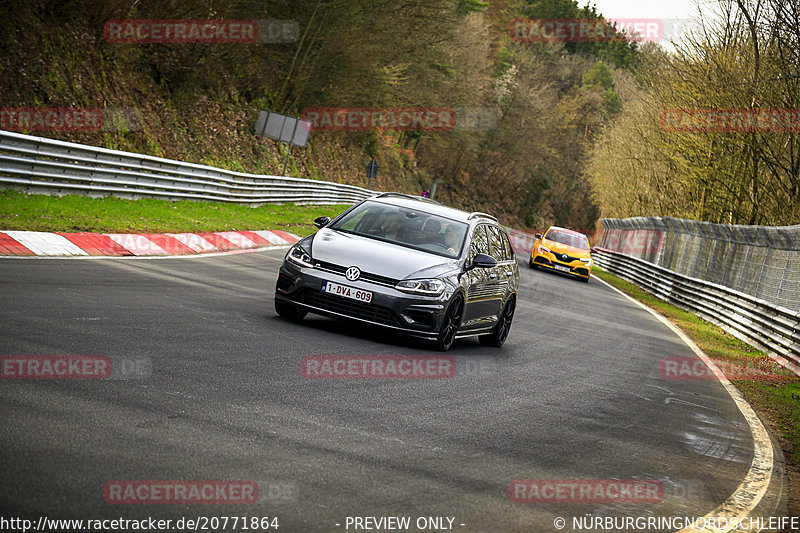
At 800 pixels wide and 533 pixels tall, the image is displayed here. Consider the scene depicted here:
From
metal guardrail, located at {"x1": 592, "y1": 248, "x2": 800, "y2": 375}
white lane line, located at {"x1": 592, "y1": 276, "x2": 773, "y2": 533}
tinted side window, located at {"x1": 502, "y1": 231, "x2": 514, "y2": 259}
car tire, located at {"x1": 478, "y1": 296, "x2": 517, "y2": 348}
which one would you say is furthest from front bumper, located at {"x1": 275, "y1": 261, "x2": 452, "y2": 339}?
metal guardrail, located at {"x1": 592, "y1": 248, "x2": 800, "y2": 375}

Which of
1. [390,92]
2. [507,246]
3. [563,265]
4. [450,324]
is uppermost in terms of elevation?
[390,92]

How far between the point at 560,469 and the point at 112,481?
3.18 m

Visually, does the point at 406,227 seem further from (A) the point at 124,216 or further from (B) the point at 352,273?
(A) the point at 124,216

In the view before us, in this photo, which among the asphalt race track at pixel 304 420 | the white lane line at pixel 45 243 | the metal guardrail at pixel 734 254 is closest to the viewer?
the asphalt race track at pixel 304 420

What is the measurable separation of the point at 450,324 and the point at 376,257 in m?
1.22

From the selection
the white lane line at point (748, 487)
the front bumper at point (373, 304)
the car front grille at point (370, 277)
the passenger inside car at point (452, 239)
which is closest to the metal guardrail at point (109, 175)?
the front bumper at point (373, 304)

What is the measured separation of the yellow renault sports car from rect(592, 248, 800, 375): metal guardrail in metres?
2.82

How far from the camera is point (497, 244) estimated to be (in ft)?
42.1

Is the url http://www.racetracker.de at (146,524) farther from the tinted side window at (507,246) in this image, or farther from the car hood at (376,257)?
the tinted side window at (507,246)

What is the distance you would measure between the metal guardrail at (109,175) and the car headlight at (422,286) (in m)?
9.20

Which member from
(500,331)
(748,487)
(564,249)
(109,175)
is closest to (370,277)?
(500,331)

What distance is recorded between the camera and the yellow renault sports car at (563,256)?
34.9 metres

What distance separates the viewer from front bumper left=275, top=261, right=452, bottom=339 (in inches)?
398

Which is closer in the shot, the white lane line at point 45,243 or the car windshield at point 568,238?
the white lane line at point 45,243
